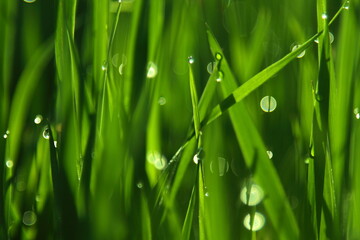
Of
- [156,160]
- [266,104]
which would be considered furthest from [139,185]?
[266,104]

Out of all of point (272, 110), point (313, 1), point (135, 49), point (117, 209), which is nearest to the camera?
point (117, 209)

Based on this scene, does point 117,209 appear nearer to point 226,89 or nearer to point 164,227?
point 164,227

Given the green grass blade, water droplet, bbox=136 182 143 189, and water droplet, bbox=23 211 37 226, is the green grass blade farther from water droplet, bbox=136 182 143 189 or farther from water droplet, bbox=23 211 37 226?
water droplet, bbox=23 211 37 226

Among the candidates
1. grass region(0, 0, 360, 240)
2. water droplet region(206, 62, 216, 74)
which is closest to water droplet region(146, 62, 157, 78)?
grass region(0, 0, 360, 240)

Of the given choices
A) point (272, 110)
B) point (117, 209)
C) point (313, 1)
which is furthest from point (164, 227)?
point (313, 1)

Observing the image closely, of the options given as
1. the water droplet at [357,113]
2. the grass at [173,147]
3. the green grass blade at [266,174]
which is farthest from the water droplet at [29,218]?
the water droplet at [357,113]

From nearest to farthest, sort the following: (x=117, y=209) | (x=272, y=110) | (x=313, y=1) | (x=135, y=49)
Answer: (x=117, y=209)
(x=135, y=49)
(x=272, y=110)
(x=313, y=1)

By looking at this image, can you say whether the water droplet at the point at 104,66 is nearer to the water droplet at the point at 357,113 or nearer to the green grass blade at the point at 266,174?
the green grass blade at the point at 266,174
